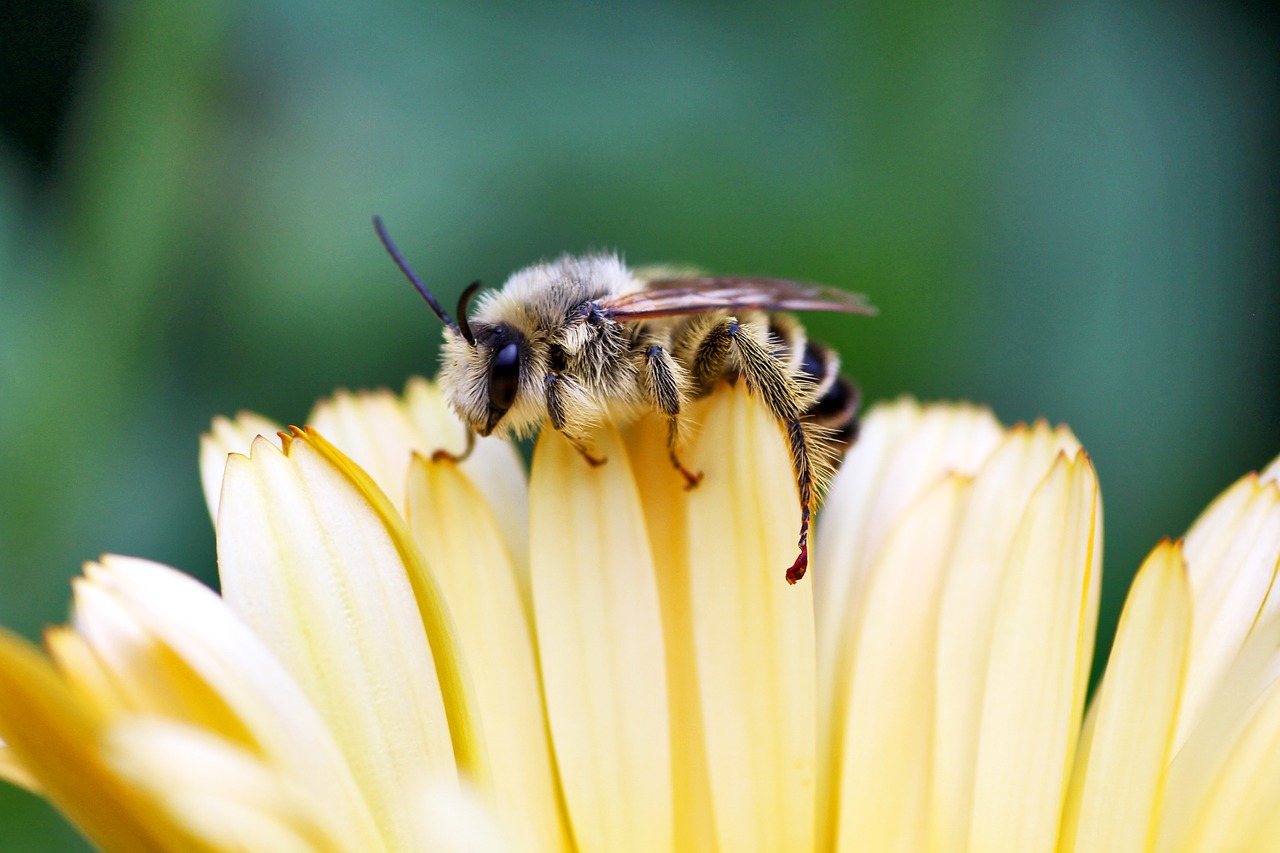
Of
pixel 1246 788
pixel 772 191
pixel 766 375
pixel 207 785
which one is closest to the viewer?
pixel 207 785

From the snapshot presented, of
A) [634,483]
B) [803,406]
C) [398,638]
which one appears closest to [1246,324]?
[803,406]

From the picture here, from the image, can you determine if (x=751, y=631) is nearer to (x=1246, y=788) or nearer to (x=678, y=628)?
(x=678, y=628)

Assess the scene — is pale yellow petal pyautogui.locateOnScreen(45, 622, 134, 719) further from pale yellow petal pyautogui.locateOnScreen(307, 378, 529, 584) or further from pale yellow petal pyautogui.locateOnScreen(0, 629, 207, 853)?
pale yellow petal pyautogui.locateOnScreen(307, 378, 529, 584)

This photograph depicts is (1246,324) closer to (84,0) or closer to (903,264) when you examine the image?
(903,264)

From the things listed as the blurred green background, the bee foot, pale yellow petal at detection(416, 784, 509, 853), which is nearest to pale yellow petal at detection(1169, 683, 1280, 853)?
the bee foot

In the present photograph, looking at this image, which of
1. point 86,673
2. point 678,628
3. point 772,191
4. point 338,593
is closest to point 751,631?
point 678,628
